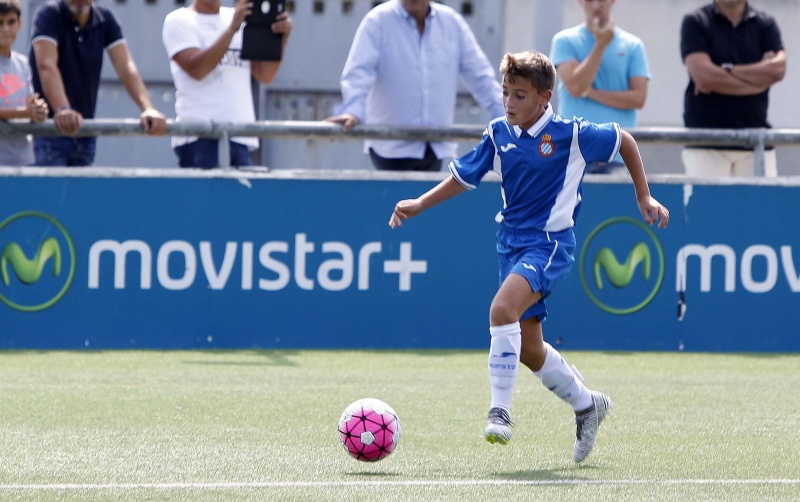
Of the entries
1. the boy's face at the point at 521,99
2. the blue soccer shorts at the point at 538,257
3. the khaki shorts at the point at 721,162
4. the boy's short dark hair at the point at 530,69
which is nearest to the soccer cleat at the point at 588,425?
the blue soccer shorts at the point at 538,257

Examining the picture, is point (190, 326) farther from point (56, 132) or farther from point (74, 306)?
point (56, 132)

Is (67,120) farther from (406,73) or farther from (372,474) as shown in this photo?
(372,474)

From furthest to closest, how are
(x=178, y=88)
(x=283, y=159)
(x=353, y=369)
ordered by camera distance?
(x=283, y=159) < (x=178, y=88) < (x=353, y=369)

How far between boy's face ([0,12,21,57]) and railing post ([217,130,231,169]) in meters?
1.59

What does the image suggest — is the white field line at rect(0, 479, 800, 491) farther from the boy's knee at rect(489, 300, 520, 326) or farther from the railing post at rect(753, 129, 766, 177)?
the railing post at rect(753, 129, 766, 177)

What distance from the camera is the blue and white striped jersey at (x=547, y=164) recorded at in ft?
22.4

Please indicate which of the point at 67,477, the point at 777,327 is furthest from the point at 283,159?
the point at 67,477

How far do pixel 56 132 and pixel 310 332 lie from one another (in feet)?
7.26

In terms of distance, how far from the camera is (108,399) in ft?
26.5

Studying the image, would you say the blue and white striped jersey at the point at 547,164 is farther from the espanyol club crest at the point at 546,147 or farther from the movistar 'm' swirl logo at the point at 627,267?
the movistar 'm' swirl logo at the point at 627,267

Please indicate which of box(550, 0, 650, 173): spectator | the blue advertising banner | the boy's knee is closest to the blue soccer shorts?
the boy's knee

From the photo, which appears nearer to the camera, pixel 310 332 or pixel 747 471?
pixel 747 471

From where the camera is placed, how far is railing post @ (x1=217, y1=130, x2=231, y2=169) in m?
10.5

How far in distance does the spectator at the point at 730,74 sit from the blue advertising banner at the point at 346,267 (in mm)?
531
